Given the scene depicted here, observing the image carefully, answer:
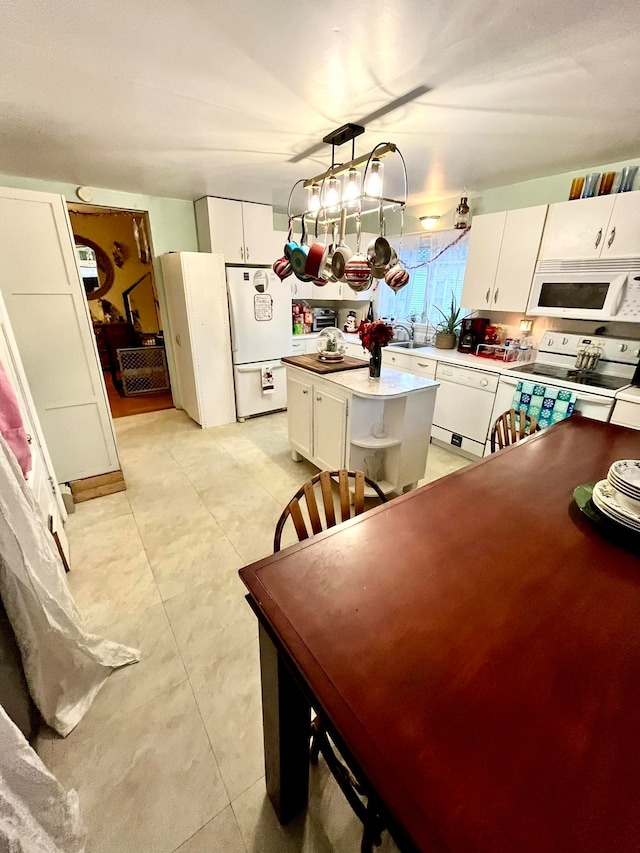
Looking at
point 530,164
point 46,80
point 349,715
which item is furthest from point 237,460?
point 530,164

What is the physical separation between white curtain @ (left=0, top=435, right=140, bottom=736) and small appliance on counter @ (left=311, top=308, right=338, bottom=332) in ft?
13.5

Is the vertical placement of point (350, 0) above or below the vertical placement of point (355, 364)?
above

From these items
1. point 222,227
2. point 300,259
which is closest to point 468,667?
point 300,259

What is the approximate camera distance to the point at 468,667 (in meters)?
0.67

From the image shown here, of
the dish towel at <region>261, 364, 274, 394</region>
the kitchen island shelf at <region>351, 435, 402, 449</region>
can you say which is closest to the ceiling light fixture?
the dish towel at <region>261, 364, 274, 394</region>

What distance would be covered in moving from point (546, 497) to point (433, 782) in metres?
0.95

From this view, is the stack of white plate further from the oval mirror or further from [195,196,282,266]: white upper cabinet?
the oval mirror

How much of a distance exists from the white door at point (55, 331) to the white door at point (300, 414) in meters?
1.40

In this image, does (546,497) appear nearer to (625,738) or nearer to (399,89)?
(625,738)

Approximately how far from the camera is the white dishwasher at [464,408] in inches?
118

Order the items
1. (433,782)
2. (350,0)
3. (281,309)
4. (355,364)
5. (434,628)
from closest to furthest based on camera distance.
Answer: (433,782) < (434,628) < (350,0) < (355,364) < (281,309)

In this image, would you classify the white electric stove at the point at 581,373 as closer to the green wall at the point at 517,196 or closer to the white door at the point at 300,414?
the green wall at the point at 517,196

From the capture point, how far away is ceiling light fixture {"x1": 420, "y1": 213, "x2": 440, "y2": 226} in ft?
12.2

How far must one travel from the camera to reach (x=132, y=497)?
8.73ft
